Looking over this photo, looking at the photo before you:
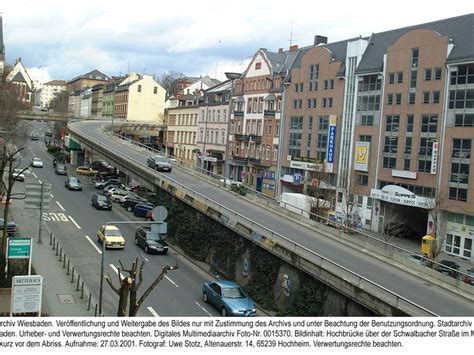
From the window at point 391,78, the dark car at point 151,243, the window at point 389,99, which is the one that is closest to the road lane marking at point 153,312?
the dark car at point 151,243

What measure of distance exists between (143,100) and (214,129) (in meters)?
44.6

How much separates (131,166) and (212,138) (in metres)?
31.5

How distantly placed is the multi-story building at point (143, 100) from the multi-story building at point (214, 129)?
36298 mm

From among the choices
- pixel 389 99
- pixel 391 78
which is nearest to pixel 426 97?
pixel 389 99

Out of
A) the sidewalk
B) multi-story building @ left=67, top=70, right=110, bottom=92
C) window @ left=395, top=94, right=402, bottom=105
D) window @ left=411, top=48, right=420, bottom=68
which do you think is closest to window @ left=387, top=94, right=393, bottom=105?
window @ left=395, top=94, right=402, bottom=105

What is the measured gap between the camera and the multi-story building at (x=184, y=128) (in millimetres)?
92312

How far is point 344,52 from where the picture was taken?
6088cm

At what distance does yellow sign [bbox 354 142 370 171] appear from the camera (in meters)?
54.7

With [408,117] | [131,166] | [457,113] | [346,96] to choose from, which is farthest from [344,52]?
[131,166]

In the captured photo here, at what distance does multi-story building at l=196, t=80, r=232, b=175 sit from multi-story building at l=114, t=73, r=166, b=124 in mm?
36298

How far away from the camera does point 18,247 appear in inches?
958

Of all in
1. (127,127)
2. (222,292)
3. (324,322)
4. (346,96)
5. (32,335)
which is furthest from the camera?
(127,127)

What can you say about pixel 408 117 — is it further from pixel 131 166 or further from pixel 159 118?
pixel 159 118

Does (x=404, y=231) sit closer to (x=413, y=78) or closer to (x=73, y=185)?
(x=413, y=78)
